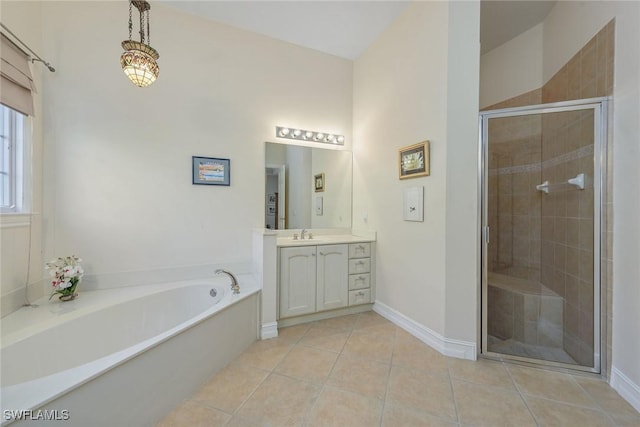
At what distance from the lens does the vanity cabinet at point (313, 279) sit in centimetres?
238

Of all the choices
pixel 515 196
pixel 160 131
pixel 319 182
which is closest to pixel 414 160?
pixel 515 196

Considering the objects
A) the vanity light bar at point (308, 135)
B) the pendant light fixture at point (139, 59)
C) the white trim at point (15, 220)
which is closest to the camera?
the pendant light fixture at point (139, 59)

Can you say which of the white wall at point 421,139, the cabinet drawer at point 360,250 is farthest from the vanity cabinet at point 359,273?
the white wall at point 421,139

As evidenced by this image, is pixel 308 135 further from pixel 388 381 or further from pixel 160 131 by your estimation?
pixel 388 381

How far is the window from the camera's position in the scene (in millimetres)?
1712

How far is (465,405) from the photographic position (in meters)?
1.44

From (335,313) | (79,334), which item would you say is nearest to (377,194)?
(335,313)

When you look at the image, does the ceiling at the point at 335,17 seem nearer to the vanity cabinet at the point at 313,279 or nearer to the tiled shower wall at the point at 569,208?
the tiled shower wall at the point at 569,208

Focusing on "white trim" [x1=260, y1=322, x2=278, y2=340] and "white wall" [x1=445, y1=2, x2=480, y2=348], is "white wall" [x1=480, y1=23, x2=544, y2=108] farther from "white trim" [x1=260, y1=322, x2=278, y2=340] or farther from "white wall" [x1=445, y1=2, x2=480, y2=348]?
"white trim" [x1=260, y1=322, x2=278, y2=340]

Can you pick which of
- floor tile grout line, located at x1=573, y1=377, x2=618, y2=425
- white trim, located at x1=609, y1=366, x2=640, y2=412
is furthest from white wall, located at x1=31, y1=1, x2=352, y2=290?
white trim, located at x1=609, y1=366, x2=640, y2=412

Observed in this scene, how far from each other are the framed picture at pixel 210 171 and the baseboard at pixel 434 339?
83.5 inches

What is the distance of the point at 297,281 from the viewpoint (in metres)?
2.42

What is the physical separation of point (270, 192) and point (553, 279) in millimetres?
2638

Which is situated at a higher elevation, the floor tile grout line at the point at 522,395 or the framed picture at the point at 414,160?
the framed picture at the point at 414,160
